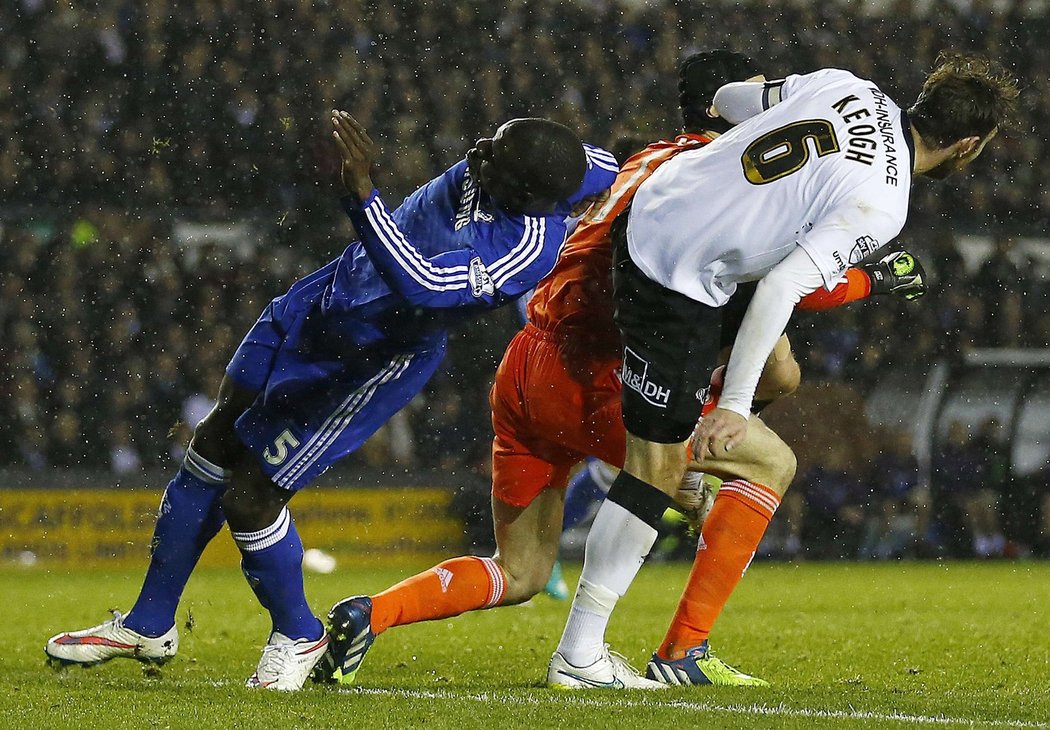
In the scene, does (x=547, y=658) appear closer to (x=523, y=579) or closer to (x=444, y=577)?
(x=523, y=579)

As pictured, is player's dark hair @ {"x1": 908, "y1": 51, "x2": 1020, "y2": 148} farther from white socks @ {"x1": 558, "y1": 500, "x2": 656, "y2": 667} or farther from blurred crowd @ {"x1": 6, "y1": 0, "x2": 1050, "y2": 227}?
blurred crowd @ {"x1": 6, "y1": 0, "x2": 1050, "y2": 227}

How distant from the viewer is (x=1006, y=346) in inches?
517

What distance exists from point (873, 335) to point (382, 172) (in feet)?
15.2

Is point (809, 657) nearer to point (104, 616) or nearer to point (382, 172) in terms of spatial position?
point (104, 616)

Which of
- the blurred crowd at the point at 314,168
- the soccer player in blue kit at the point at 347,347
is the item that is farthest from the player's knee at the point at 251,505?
the blurred crowd at the point at 314,168

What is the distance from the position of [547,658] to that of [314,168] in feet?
28.9

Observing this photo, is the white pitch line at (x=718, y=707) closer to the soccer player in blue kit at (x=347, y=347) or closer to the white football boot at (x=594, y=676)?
the white football boot at (x=594, y=676)

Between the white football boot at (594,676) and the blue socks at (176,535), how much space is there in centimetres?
120

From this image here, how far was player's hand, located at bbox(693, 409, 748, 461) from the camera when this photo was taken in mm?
3846

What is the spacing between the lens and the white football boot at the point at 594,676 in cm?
436

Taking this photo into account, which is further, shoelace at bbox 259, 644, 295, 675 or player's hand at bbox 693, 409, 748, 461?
shoelace at bbox 259, 644, 295, 675

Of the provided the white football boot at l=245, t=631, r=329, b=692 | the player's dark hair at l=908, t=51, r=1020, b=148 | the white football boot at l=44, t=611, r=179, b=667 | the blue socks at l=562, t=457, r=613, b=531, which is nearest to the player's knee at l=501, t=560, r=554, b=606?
the white football boot at l=245, t=631, r=329, b=692

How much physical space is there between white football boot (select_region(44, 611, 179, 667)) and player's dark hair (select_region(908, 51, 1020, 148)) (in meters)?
2.81

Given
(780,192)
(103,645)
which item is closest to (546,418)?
(780,192)
